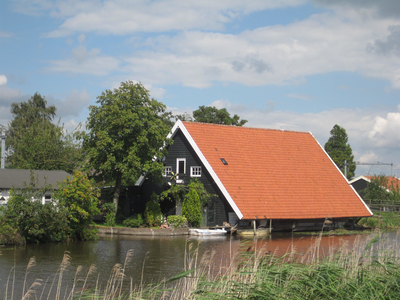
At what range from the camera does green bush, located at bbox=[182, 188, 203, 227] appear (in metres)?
28.0

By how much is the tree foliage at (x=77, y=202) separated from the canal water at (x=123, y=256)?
3.13 ft

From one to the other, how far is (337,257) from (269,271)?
2382 millimetres

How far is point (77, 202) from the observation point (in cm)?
2278

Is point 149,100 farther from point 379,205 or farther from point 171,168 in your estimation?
point 379,205

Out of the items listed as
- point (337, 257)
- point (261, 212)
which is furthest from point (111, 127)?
point (337, 257)

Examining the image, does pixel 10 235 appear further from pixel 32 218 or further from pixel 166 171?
pixel 166 171

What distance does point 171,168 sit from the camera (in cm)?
3145

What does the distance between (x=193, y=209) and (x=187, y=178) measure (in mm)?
2857

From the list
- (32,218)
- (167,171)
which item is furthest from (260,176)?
(32,218)

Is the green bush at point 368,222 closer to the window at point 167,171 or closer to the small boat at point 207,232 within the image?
the small boat at point 207,232

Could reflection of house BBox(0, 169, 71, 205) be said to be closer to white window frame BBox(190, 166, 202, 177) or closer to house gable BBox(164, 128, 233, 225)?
house gable BBox(164, 128, 233, 225)

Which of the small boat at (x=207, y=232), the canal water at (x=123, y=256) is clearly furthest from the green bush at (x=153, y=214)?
the canal water at (x=123, y=256)

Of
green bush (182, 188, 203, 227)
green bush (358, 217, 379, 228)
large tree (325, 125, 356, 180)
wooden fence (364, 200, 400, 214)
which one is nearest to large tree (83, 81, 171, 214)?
green bush (182, 188, 203, 227)

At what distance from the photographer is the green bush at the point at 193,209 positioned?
27953mm
